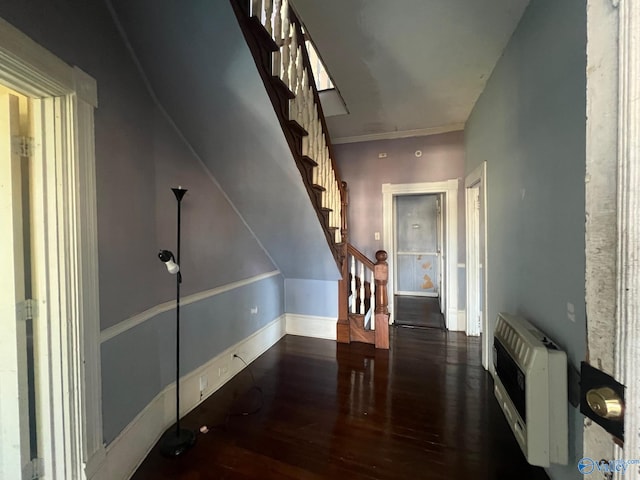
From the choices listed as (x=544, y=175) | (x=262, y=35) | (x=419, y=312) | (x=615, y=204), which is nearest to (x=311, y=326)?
(x=419, y=312)

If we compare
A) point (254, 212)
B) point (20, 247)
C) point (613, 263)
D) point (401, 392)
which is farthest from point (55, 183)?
point (401, 392)

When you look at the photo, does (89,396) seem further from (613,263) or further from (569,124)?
(569,124)

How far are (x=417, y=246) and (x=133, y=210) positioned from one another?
5.38 meters

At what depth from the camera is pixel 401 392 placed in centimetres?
229

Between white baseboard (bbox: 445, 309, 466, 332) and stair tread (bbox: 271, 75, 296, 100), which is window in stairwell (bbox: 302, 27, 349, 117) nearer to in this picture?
stair tread (bbox: 271, 75, 296, 100)

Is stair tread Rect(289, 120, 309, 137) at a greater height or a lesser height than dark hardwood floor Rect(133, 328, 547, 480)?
greater

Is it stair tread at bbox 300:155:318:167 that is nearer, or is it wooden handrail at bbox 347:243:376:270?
stair tread at bbox 300:155:318:167

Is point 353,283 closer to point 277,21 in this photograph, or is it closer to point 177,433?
point 177,433

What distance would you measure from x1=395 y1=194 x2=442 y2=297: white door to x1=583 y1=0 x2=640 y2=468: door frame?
534 centimetres

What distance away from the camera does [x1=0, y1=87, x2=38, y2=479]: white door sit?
1135mm

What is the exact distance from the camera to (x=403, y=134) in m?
3.75

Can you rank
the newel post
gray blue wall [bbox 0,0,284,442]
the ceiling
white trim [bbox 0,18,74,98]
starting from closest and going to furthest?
white trim [bbox 0,18,74,98]
gray blue wall [bbox 0,0,284,442]
the ceiling
the newel post

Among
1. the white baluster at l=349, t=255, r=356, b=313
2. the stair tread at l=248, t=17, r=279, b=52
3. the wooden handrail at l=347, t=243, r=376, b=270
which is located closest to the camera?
the stair tread at l=248, t=17, r=279, b=52

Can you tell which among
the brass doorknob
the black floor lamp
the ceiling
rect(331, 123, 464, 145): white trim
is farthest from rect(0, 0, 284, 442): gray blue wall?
rect(331, 123, 464, 145): white trim
